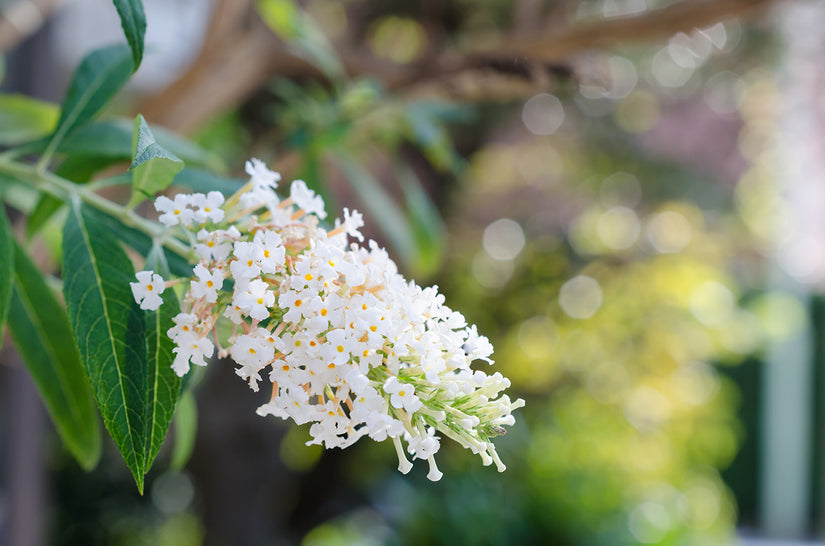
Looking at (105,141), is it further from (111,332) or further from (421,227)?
(421,227)

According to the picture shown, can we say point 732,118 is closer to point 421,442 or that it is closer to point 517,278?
point 517,278

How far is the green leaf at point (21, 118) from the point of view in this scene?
1.00 meters

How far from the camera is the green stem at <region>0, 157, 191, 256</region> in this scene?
596 mm

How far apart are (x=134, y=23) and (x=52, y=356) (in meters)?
0.41

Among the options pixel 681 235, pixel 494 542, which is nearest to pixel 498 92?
pixel 494 542

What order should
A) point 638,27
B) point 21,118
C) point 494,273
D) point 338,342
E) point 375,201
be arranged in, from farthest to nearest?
point 494,273 → point 375,201 → point 638,27 → point 21,118 → point 338,342

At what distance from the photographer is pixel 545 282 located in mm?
3273

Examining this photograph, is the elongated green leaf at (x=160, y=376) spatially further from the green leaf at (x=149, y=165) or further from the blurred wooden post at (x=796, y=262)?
the blurred wooden post at (x=796, y=262)

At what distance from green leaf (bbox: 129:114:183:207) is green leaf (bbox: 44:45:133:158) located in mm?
196

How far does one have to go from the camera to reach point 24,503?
2051 millimetres

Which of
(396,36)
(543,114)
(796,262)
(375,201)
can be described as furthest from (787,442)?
(375,201)

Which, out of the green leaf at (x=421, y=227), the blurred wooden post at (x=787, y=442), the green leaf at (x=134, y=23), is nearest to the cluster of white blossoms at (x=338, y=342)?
the green leaf at (x=134, y=23)

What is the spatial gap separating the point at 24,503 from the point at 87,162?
1634 millimetres

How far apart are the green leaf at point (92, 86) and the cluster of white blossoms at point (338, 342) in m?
0.29
